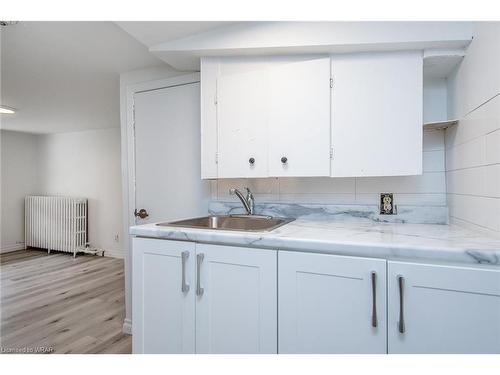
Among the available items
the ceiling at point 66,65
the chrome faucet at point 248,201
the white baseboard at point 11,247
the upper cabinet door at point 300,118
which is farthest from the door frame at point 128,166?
the white baseboard at point 11,247

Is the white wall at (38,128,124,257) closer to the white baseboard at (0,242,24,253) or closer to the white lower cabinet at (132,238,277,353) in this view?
the white baseboard at (0,242,24,253)

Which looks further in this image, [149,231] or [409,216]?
[409,216]


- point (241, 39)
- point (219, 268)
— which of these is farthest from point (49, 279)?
point (241, 39)

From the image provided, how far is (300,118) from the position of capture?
1.51m

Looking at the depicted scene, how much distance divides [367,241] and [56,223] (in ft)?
17.6

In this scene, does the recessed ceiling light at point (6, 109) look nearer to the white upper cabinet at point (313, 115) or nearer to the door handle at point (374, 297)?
the white upper cabinet at point (313, 115)

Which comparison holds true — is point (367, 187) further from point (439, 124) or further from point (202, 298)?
point (202, 298)

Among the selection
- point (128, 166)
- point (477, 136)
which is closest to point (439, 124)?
point (477, 136)

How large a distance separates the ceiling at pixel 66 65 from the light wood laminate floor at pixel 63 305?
210 centimetres

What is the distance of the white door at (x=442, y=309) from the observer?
0.89 metres

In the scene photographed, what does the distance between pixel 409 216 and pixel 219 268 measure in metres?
1.16

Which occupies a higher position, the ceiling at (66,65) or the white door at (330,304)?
the ceiling at (66,65)
